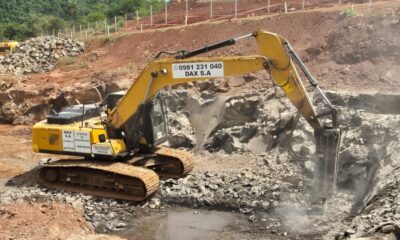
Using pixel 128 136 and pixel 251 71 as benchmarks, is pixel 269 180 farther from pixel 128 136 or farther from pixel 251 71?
pixel 128 136

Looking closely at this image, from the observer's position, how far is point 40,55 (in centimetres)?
2703

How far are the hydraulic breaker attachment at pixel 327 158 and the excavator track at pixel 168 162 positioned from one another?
4362 mm

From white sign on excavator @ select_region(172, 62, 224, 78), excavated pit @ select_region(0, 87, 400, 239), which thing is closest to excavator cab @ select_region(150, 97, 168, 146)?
excavated pit @ select_region(0, 87, 400, 239)

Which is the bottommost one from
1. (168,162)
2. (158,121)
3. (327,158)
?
(168,162)

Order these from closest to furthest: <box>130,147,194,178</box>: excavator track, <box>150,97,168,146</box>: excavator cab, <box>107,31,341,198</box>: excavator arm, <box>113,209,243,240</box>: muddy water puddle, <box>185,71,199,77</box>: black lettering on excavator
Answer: <box>107,31,341,198</box>: excavator arm < <box>113,209,243,240</box>: muddy water puddle < <box>185,71,199,77</box>: black lettering on excavator < <box>150,97,168,146</box>: excavator cab < <box>130,147,194,178</box>: excavator track

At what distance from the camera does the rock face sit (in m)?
26.6

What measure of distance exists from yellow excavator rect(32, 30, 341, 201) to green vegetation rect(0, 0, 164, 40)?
24.5 m

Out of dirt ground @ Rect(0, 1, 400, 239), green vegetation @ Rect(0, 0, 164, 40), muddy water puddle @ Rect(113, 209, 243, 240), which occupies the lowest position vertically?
muddy water puddle @ Rect(113, 209, 243, 240)

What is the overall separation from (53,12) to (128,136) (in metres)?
105

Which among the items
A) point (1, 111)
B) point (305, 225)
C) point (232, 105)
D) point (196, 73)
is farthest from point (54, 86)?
point (305, 225)

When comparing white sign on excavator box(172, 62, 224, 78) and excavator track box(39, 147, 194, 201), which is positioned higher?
white sign on excavator box(172, 62, 224, 78)

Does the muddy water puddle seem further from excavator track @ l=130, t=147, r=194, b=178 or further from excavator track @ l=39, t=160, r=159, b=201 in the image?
excavator track @ l=130, t=147, r=194, b=178

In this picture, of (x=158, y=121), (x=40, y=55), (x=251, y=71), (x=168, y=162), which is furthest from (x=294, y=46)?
(x=40, y=55)

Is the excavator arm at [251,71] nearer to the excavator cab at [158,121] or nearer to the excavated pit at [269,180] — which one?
the excavator cab at [158,121]
